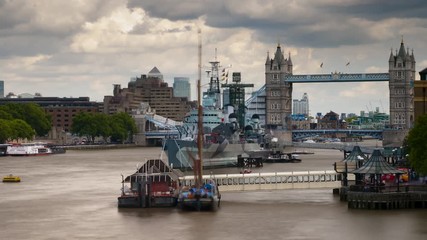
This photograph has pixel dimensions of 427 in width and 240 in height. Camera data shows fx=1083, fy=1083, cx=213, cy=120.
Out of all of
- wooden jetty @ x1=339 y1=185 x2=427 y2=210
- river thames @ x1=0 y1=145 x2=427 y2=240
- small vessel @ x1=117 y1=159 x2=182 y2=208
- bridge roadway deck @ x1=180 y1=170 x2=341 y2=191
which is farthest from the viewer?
bridge roadway deck @ x1=180 y1=170 x2=341 y2=191

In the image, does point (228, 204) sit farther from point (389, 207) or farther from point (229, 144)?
point (229, 144)

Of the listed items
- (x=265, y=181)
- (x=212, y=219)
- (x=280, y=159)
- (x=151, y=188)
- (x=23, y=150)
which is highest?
(x=23, y=150)

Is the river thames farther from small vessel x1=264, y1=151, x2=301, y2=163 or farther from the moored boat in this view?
small vessel x1=264, y1=151, x2=301, y2=163

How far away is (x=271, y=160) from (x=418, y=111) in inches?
1755

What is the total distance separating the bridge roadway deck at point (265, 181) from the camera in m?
69.2

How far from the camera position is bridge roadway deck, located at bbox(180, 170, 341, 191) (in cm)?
6919

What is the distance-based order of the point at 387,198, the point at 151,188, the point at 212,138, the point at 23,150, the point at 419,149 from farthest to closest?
1. the point at 23,150
2. the point at 212,138
3. the point at 419,149
4. the point at 151,188
5. the point at 387,198

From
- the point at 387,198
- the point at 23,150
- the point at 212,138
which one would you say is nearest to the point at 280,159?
the point at 212,138

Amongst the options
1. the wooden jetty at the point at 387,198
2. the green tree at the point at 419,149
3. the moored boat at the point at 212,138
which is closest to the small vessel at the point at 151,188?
the wooden jetty at the point at 387,198

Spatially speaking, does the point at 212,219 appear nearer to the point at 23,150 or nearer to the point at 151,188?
the point at 151,188

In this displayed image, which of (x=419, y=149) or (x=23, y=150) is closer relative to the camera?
(x=419, y=149)

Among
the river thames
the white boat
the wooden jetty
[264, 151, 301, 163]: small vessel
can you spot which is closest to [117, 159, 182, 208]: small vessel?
the river thames

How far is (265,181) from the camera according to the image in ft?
228

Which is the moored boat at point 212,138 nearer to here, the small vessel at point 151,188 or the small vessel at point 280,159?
the small vessel at point 280,159
